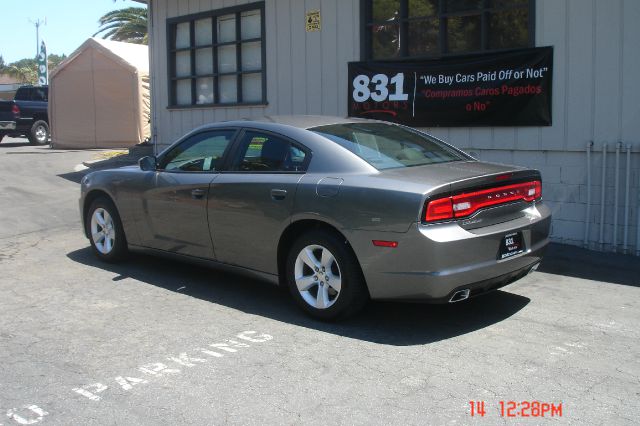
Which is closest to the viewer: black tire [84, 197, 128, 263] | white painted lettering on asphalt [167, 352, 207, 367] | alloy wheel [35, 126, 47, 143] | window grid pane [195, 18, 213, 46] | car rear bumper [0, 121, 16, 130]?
white painted lettering on asphalt [167, 352, 207, 367]

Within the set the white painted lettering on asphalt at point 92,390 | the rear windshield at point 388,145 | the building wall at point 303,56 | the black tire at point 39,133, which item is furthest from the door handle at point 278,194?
the black tire at point 39,133

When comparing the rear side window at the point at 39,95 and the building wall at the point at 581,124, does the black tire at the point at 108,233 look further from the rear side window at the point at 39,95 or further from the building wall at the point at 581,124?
the rear side window at the point at 39,95

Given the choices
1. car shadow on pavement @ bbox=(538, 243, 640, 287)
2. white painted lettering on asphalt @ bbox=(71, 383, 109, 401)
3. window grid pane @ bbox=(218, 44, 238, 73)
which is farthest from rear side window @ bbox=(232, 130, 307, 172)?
window grid pane @ bbox=(218, 44, 238, 73)

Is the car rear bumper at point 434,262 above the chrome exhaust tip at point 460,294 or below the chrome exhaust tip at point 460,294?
above

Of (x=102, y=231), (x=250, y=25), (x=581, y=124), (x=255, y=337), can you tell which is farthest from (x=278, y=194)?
(x=250, y=25)

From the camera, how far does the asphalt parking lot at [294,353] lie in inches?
146

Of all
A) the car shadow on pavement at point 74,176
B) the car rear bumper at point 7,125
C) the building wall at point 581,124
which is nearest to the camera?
the building wall at point 581,124

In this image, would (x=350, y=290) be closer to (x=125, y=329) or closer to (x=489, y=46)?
(x=125, y=329)

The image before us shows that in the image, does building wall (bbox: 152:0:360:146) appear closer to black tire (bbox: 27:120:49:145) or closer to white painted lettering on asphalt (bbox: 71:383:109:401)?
white painted lettering on asphalt (bbox: 71:383:109:401)

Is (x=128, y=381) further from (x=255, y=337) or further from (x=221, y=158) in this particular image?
(x=221, y=158)

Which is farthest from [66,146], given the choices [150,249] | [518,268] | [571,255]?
[518,268]

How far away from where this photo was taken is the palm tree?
103 feet

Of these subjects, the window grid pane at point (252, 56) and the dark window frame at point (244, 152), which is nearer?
the dark window frame at point (244, 152)

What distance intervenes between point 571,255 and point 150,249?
175 inches
